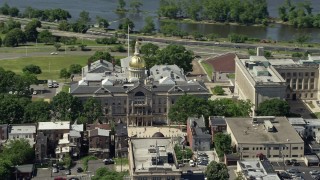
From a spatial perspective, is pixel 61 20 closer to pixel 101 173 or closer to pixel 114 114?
pixel 114 114

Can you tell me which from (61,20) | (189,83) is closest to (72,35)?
(61,20)

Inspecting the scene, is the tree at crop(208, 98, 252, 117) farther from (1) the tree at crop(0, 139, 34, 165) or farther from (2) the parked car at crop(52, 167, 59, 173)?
(1) the tree at crop(0, 139, 34, 165)

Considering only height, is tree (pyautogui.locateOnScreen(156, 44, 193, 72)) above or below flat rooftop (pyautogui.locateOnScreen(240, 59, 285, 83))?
above

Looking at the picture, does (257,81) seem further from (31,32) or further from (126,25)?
(126,25)

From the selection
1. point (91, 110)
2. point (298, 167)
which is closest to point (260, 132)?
point (298, 167)

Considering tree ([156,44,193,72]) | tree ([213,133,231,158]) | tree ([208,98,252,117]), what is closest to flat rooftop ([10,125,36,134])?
tree ([213,133,231,158])

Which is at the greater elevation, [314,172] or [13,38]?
[13,38]
